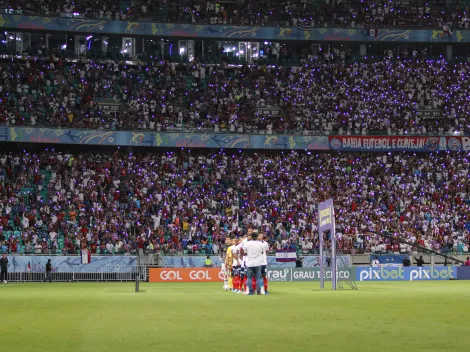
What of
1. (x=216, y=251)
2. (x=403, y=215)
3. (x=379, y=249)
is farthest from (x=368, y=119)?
(x=216, y=251)

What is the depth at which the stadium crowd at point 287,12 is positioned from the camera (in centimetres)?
6706

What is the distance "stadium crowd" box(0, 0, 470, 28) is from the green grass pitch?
48.5 m

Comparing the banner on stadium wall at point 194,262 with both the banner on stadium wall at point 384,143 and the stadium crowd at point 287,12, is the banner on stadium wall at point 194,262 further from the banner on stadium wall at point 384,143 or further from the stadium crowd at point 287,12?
the stadium crowd at point 287,12

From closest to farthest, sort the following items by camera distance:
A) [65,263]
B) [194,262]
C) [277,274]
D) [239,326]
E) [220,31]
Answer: [239,326] → [277,274] → [65,263] → [194,262] → [220,31]

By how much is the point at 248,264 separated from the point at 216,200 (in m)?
29.6

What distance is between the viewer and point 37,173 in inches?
2130

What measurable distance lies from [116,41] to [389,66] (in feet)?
78.9

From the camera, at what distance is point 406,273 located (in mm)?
45844

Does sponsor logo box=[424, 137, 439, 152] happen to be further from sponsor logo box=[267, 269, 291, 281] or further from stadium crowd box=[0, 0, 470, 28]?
sponsor logo box=[267, 269, 291, 281]

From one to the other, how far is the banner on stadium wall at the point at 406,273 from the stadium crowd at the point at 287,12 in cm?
3033

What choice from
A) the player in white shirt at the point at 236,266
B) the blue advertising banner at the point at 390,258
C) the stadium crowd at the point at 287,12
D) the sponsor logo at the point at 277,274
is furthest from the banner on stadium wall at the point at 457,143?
the player in white shirt at the point at 236,266

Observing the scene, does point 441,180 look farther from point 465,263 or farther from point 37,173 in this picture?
point 37,173

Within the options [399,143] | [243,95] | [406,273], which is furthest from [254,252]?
[243,95]

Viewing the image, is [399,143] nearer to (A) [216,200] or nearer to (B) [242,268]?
(A) [216,200]
